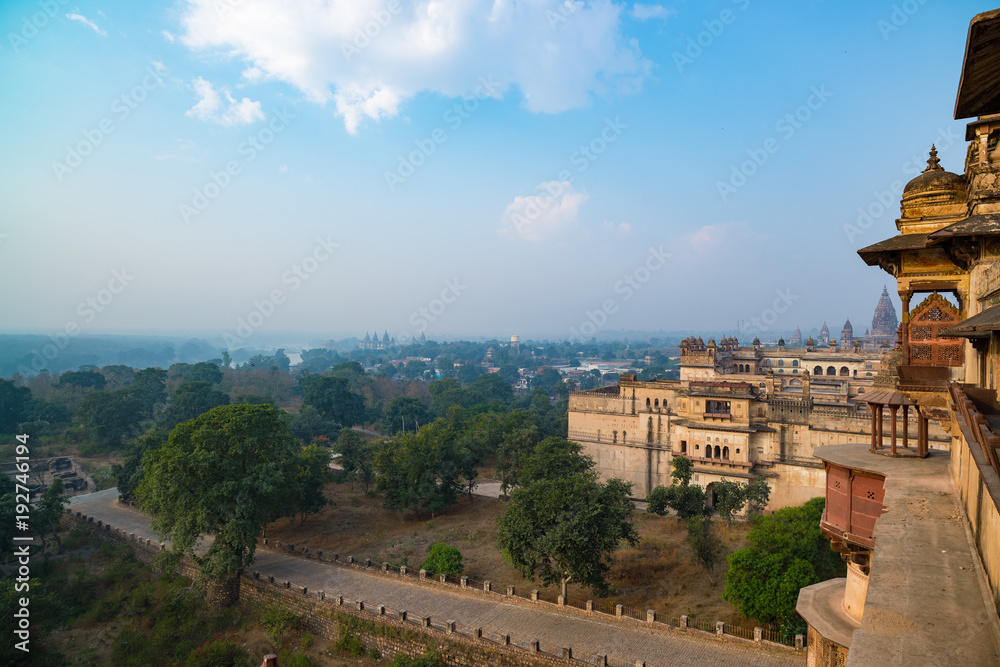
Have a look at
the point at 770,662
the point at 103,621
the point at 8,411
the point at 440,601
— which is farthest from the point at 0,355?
the point at 770,662

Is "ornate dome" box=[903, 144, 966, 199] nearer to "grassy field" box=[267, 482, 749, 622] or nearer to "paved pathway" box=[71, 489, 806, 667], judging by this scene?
"paved pathway" box=[71, 489, 806, 667]

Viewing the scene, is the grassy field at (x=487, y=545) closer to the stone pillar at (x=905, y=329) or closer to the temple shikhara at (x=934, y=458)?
the temple shikhara at (x=934, y=458)

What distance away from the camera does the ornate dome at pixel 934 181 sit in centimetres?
1081

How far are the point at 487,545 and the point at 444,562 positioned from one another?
6.25 m

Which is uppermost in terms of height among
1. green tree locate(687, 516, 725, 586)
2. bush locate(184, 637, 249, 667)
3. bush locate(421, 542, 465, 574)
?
green tree locate(687, 516, 725, 586)

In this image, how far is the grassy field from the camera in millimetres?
23922

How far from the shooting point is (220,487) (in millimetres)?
24875

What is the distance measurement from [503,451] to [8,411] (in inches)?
2074

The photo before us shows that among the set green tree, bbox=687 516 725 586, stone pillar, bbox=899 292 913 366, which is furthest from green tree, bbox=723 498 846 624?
stone pillar, bbox=899 292 913 366

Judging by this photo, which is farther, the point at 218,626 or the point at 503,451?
the point at 503,451

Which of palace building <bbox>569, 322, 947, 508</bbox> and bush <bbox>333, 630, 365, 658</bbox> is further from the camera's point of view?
palace building <bbox>569, 322, 947, 508</bbox>

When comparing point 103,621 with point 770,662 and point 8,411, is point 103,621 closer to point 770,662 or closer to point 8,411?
point 770,662

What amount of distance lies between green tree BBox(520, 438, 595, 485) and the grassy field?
14.7 ft

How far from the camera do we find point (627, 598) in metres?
24.0
